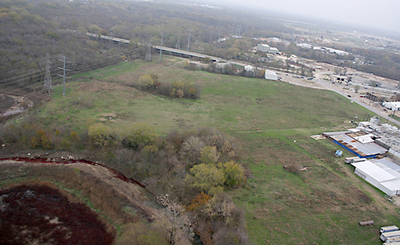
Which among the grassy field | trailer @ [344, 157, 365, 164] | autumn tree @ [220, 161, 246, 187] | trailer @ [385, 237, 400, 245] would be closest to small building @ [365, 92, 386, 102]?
the grassy field

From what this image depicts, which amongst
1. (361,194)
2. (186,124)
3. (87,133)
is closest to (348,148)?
(361,194)

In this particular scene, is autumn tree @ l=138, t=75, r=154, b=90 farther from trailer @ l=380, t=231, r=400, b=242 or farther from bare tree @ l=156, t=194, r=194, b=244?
trailer @ l=380, t=231, r=400, b=242

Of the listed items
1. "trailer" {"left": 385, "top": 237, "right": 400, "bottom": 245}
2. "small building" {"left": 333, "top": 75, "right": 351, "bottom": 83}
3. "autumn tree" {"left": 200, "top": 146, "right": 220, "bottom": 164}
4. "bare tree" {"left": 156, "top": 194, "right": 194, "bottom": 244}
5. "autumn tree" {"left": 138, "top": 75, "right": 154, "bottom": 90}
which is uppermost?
"small building" {"left": 333, "top": 75, "right": 351, "bottom": 83}

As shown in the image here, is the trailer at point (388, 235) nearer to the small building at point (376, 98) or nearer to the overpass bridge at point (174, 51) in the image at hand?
the small building at point (376, 98)

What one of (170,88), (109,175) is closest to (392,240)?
(109,175)

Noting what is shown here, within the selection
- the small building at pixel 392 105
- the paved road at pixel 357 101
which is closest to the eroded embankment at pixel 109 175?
the paved road at pixel 357 101

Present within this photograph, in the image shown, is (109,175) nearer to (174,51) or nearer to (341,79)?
(174,51)
